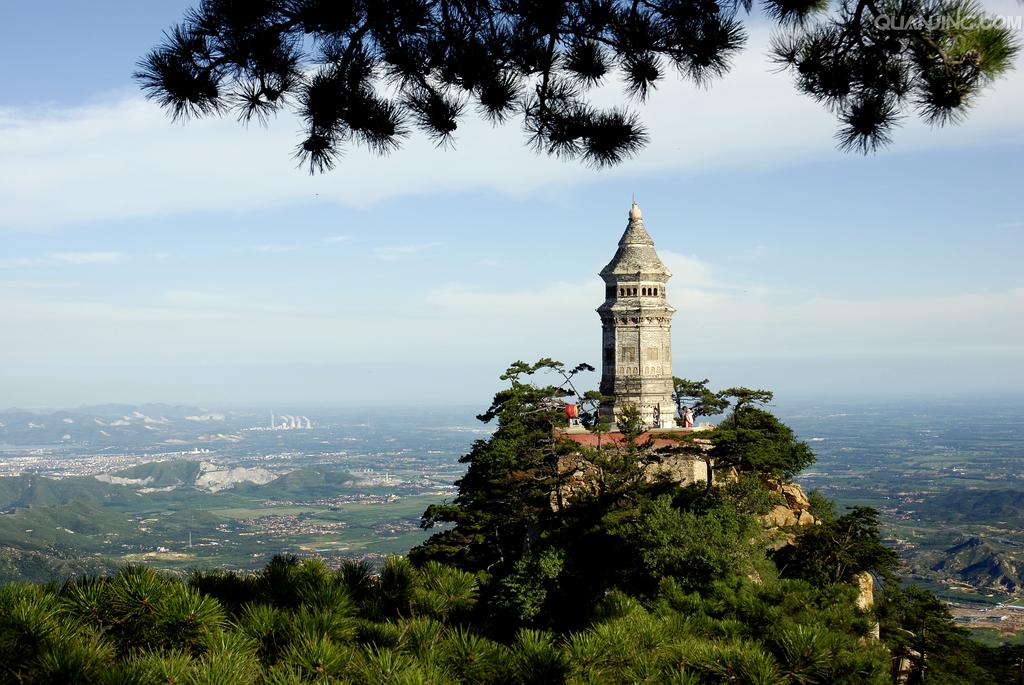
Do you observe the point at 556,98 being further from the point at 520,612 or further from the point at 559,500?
the point at 559,500

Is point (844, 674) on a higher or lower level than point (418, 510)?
higher

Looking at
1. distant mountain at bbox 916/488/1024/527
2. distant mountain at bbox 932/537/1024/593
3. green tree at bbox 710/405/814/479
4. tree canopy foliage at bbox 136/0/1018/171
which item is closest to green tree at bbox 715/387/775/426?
green tree at bbox 710/405/814/479

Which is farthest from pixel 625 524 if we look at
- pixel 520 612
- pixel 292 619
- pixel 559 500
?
pixel 292 619

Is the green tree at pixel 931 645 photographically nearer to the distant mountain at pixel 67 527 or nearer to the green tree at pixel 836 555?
the green tree at pixel 836 555

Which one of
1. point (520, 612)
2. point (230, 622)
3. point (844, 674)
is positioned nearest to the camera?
point (230, 622)

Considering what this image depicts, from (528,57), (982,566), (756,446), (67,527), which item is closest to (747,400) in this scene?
(756,446)

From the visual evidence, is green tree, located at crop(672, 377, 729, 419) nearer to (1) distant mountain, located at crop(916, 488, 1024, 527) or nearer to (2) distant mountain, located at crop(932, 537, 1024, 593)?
(2) distant mountain, located at crop(932, 537, 1024, 593)
